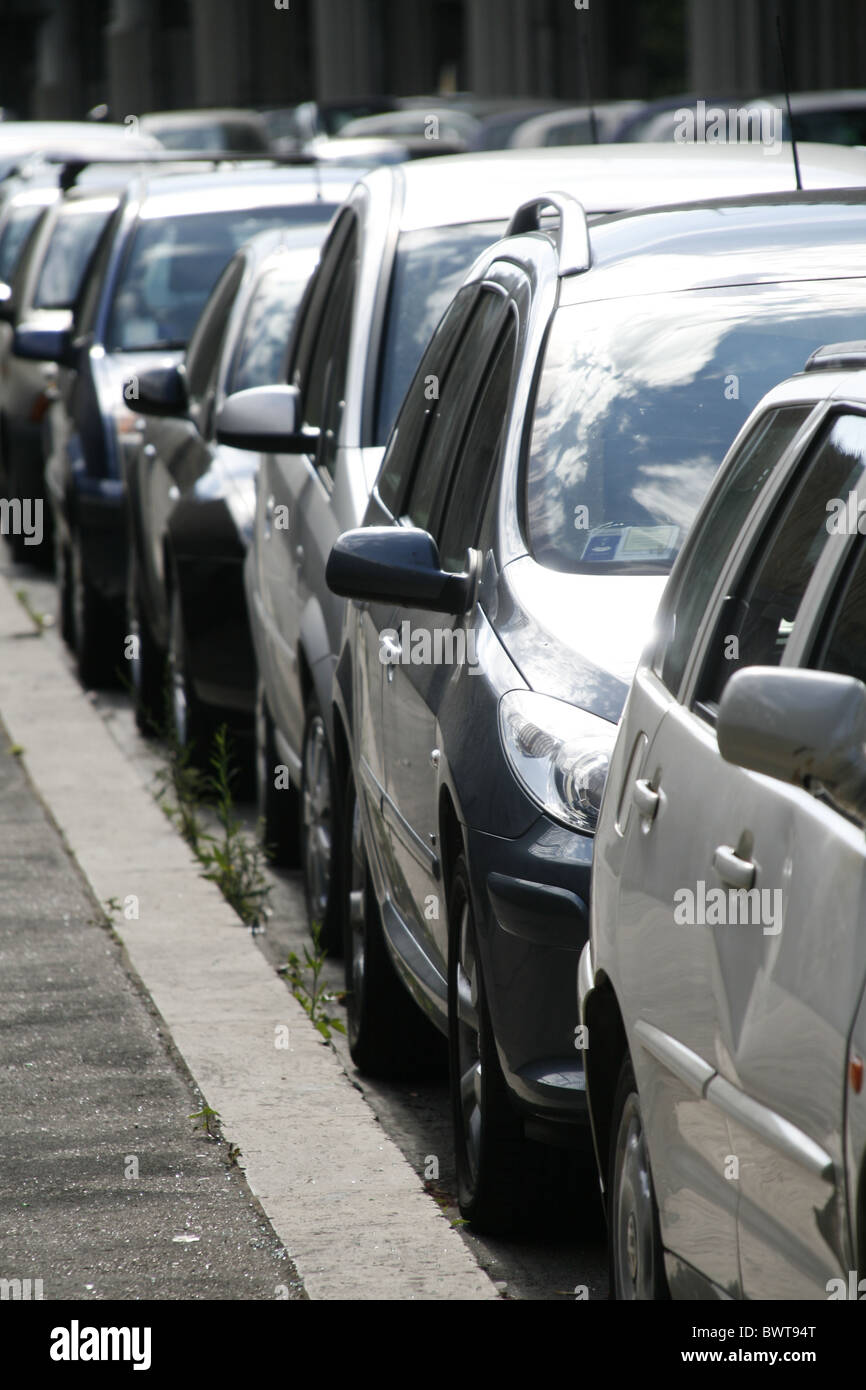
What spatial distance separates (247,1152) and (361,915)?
812 mm

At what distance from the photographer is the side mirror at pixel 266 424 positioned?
7.21 metres

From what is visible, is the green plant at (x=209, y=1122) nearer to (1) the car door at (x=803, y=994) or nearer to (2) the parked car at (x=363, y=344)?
(2) the parked car at (x=363, y=344)

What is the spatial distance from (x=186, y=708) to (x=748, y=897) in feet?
21.3

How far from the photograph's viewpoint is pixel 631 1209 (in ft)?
12.0

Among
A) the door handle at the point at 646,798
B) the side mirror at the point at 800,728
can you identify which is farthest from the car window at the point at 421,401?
the side mirror at the point at 800,728

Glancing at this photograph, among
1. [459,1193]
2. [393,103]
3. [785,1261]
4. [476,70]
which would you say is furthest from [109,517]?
[476,70]

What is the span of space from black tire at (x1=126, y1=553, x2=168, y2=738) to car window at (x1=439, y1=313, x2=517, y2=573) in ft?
17.2

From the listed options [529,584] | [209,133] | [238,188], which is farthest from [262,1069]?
[209,133]

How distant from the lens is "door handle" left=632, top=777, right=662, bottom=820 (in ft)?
11.6

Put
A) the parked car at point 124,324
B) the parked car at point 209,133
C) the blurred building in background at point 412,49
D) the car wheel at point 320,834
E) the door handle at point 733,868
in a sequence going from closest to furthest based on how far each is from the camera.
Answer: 1. the door handle at point 733,868
2. the car wheel at point 320,834
3. the parked car at point 124,324
4. the blurred building in background at point 412,49
5. the parked car at point 209,133

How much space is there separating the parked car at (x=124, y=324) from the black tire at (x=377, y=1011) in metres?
5.65

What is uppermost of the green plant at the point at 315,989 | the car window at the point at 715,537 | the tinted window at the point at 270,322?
the car window at the point at 715,537

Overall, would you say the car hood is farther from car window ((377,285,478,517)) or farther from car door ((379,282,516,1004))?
car window ((377,285,478,517))

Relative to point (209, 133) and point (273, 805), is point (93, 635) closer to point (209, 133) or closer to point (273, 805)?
point (273, 805)
